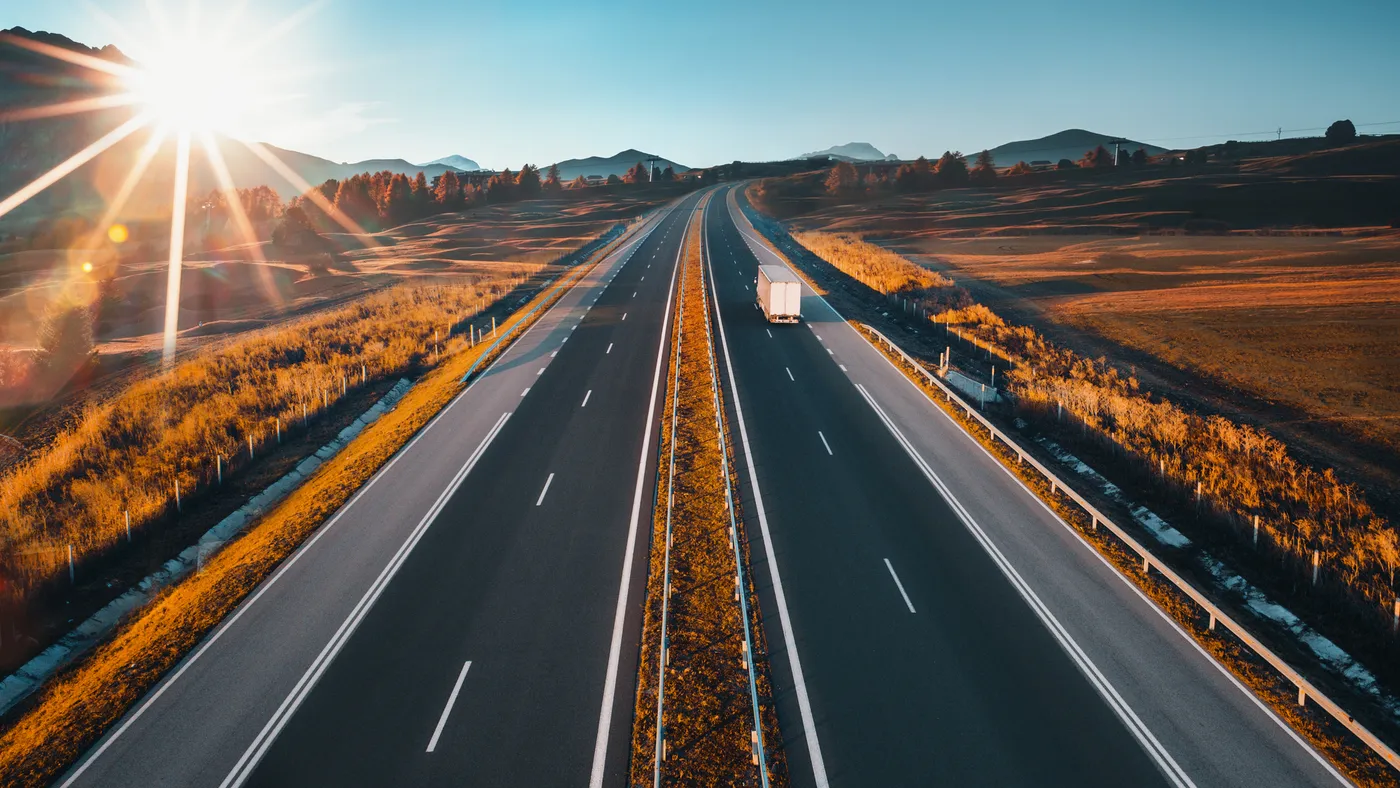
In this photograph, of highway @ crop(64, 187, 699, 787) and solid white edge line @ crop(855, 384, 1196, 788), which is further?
highway @ crop(64, 187, 699, 787)

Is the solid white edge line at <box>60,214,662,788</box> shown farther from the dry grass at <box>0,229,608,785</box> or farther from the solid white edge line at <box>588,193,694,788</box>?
the solid white edge line at <box>588,193,694,788</box>

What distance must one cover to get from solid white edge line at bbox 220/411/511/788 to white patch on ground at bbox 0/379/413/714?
4.92m

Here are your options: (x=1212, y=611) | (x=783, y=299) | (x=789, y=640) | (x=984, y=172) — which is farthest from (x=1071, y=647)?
(x=984, y=172)

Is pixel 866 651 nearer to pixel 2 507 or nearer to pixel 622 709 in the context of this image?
pixel 622 709

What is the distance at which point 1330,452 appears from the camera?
20.3 metres

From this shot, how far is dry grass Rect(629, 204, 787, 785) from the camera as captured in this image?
32.6 ft

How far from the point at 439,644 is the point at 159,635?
5.55m

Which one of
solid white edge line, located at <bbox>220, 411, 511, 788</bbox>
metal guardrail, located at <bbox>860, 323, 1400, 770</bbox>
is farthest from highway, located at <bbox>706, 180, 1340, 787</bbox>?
solid white edge line, located at <bbox>220, 411, 511, 788</bbox>

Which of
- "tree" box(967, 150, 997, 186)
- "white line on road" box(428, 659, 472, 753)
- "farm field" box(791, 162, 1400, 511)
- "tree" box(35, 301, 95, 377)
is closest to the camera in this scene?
"white line on road" box(428, 659, 472, 753)

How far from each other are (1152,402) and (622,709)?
76.9ft

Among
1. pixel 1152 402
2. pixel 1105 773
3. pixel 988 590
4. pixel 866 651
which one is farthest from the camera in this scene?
pixel 1152 402

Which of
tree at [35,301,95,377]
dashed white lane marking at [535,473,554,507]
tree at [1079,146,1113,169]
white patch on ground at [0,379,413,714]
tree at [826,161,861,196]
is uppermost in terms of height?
tree at [1079,146,1113,169]

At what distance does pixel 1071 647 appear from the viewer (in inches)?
484

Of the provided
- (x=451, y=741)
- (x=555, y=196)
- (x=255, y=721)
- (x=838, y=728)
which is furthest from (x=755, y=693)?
(x=555, y=196)
